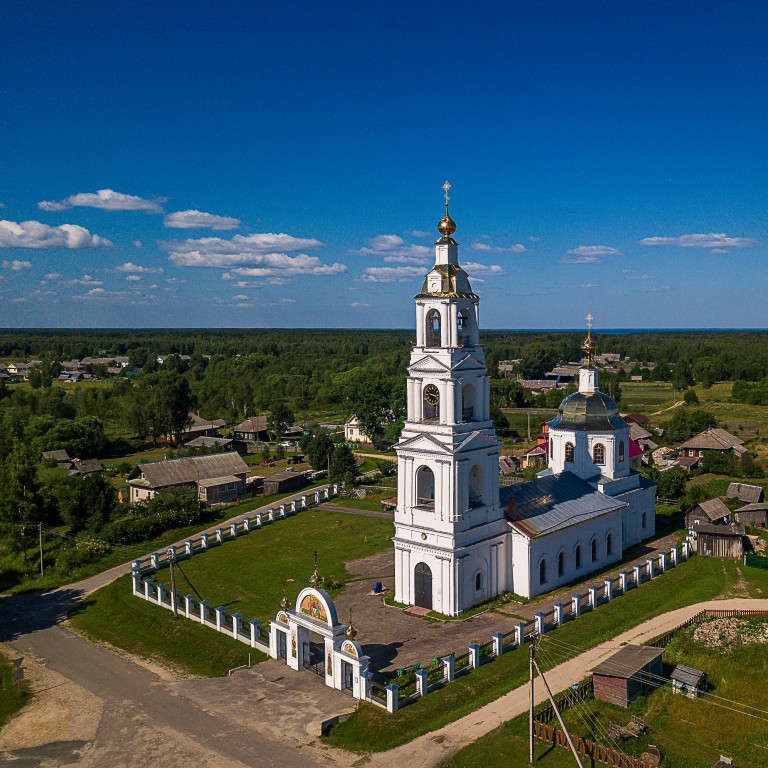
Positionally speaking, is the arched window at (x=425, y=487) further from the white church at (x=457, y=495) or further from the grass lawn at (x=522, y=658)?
the grass lawn at (x=522, y=658)

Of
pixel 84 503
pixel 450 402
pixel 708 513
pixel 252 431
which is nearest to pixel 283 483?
pixel 84 503

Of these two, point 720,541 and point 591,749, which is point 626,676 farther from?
point 720,541

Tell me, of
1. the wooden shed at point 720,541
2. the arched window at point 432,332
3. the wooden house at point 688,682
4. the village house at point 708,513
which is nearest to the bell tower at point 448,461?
the arched window at point 432,332

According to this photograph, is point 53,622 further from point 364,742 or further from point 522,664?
point 522,664

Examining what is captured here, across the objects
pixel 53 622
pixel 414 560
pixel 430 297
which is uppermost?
pixel 430 297

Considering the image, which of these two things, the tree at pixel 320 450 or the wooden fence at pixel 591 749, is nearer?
the wooden fence at pixel 591 749

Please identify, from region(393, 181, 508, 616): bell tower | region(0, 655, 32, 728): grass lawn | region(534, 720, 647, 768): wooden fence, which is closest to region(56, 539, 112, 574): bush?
region(0, 655, 32, 728): grass lawn

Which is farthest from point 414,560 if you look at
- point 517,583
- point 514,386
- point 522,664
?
point 514,386
